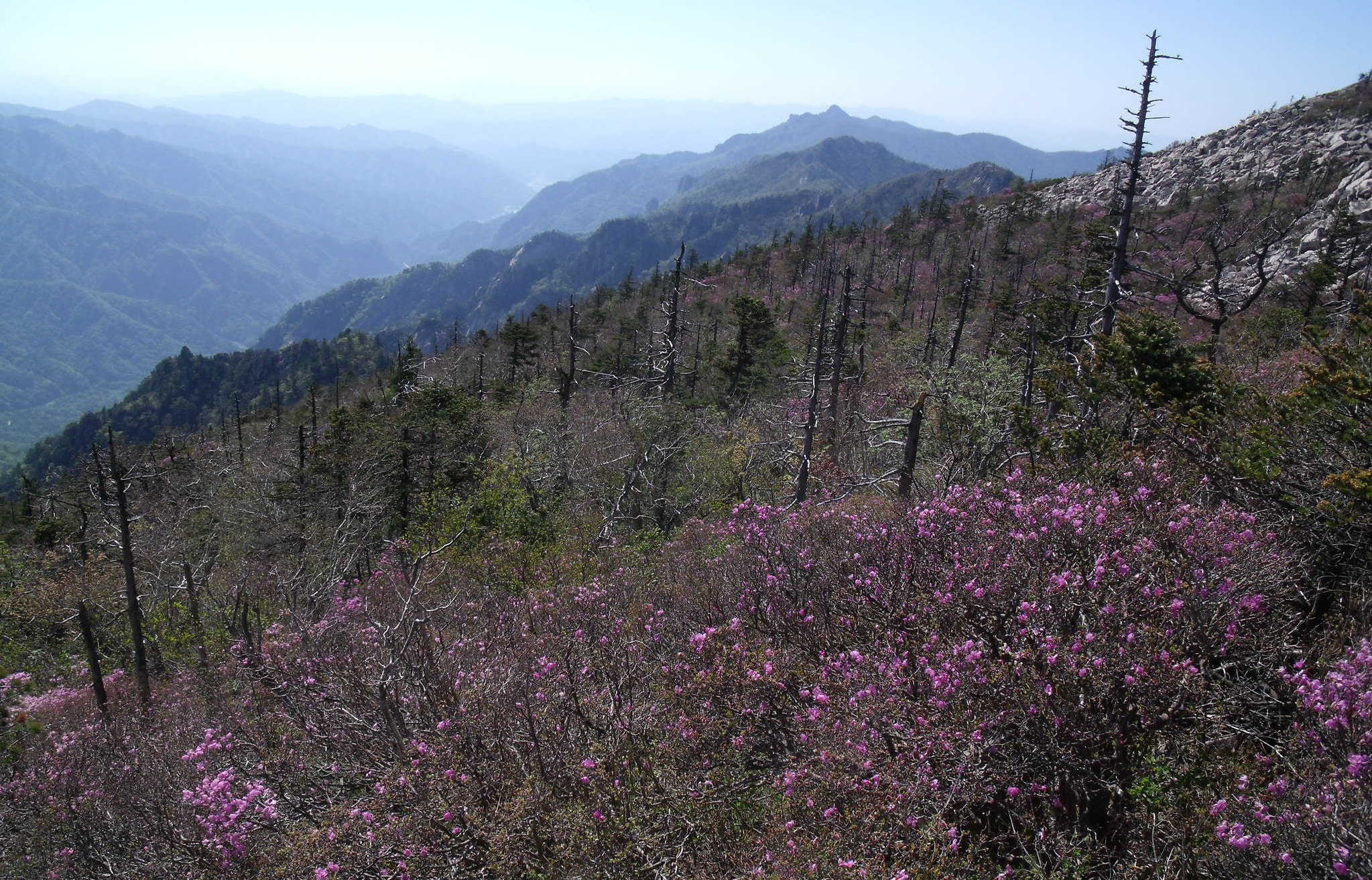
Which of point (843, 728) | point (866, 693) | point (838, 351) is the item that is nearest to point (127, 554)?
point (838, 351)

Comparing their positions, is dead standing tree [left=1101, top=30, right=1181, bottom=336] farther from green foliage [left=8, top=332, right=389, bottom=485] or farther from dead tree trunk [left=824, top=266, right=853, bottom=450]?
green foliage [left=8, top=332, right=389, bottom=485]

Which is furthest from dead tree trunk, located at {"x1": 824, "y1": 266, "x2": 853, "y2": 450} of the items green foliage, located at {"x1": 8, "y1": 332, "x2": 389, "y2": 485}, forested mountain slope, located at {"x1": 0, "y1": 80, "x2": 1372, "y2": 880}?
green foliage, located at {"x1": 8, "y1": 332, "x2": 389, "y2": 485}

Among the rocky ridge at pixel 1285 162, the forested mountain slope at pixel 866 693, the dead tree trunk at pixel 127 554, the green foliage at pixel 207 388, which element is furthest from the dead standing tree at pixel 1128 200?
the green foliage at pixel 207 388

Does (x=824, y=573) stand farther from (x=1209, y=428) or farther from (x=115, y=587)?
(x=115, y=587)

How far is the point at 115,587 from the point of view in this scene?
2498 centimetres

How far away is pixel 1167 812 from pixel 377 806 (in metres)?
6.78

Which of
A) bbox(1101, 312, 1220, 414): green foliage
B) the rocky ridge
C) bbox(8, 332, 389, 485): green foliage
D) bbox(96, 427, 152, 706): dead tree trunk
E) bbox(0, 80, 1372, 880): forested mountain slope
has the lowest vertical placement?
bbox(8, 332, 389, 485): green foliage

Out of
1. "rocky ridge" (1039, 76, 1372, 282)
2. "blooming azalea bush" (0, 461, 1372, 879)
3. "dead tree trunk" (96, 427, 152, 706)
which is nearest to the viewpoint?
"blooming azalea bush" (0, 461, 1372, 879)

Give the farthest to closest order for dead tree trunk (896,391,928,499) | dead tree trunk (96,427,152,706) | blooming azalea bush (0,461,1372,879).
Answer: dead tree trunk (96,427,152,706)
dead tree trunk (896,391,928,499)
blooming azalea bush (0,461,1372,879)

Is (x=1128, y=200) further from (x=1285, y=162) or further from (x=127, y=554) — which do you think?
(x=1285, y=162)

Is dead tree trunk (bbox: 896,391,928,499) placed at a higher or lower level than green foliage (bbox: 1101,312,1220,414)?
lower

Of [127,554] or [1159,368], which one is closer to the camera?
[1159,368]

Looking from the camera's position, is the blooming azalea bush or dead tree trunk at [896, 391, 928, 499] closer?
the blooming azalea bush

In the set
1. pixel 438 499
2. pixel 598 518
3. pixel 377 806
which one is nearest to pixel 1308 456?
pixel 377 806
